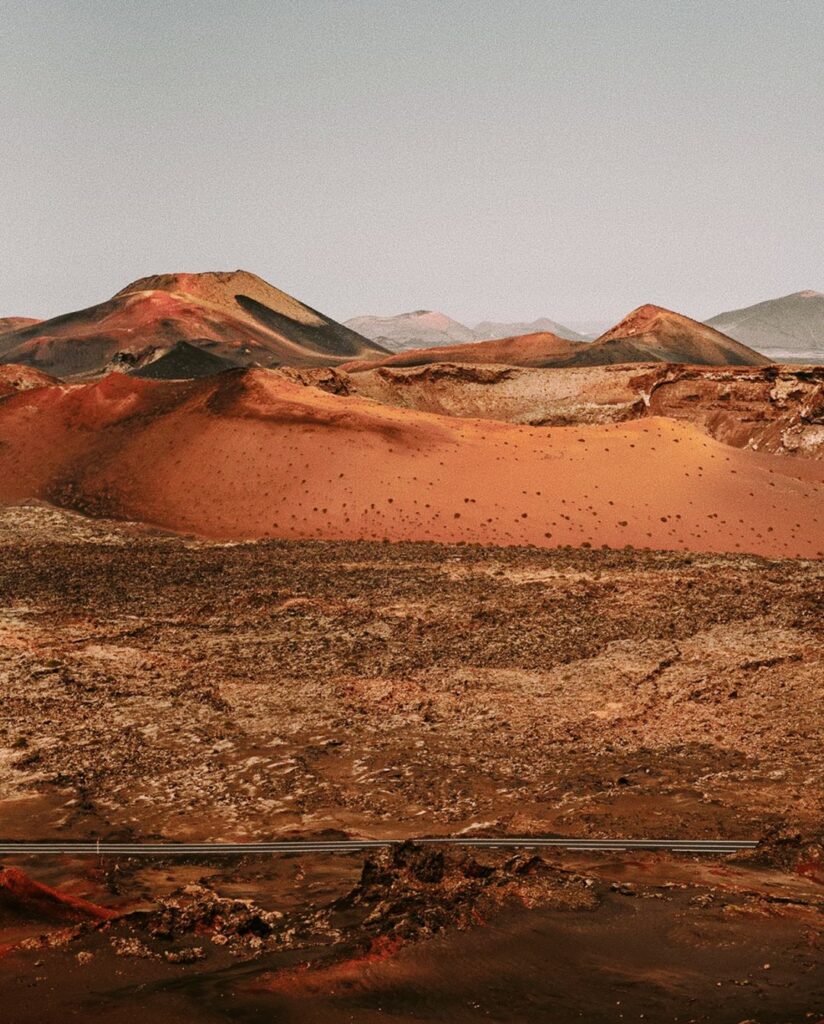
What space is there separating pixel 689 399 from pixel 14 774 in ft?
128

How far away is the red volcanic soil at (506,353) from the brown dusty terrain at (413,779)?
187ft

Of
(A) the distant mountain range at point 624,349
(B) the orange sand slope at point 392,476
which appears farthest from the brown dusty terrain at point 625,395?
(A) the distant mountain range at point 624,349

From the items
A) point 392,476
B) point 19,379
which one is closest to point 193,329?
point 19,379

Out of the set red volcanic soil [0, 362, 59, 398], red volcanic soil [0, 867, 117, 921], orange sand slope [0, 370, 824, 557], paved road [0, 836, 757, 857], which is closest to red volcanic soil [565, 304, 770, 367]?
red volcanic soil [0, 362, 59, 398]

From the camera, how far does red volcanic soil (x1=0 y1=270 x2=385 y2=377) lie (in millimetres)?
98500

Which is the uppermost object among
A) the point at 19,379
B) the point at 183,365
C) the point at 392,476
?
the point at 183,365

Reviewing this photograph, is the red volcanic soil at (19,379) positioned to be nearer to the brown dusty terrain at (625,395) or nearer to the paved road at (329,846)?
the brown dusty terrain at (625,395)

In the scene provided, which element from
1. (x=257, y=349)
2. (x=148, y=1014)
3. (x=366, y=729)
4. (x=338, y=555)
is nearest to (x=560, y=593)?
(x=338, y=555)

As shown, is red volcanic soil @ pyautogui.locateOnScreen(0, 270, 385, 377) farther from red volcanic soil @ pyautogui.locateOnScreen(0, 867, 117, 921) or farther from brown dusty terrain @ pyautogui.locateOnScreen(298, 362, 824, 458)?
red volcanic soil @ pyautogui.locateOnScreen(0, 867, 117, 921)

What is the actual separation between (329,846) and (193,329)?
312ft

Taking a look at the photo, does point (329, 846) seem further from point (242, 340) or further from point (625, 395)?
point (242, 340)

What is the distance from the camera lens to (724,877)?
9.03 m

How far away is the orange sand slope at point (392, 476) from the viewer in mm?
30188

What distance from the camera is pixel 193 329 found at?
102 m
